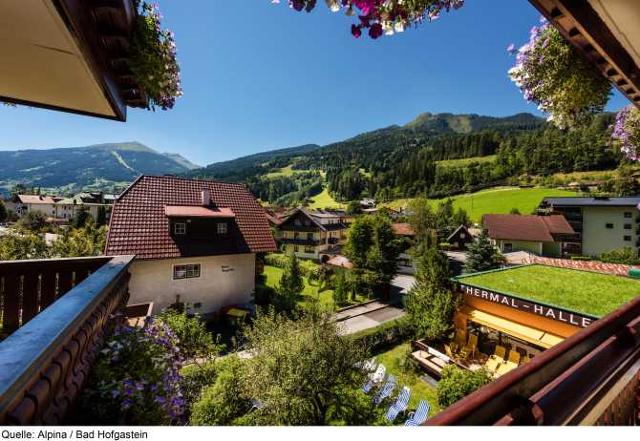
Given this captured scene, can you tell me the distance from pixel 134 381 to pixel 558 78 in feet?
16.1

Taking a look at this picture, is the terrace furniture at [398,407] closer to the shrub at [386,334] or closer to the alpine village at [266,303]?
the alpine village at [266,303]

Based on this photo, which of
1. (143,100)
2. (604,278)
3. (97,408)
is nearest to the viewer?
(97,408)

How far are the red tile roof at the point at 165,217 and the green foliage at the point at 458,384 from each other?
12.2m

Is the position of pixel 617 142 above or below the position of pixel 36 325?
above

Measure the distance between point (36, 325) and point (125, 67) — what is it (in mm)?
2101

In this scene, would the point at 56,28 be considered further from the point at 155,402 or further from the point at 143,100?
the point at 155,402

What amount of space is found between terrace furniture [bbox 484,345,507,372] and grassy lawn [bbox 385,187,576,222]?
55290 millimetres

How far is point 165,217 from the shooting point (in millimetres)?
18078

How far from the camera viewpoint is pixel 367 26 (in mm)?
1801

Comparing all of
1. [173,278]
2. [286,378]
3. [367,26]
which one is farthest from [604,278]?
[173,278]

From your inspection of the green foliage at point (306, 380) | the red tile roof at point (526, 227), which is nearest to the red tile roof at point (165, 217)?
the green foliage at point (306, 380)

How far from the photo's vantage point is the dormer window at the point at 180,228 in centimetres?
1782

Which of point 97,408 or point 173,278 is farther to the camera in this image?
point 173,278

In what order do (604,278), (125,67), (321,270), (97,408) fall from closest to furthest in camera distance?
1. (97,408)
2. (125,67)
3. (604,278)
4. (321,270)
